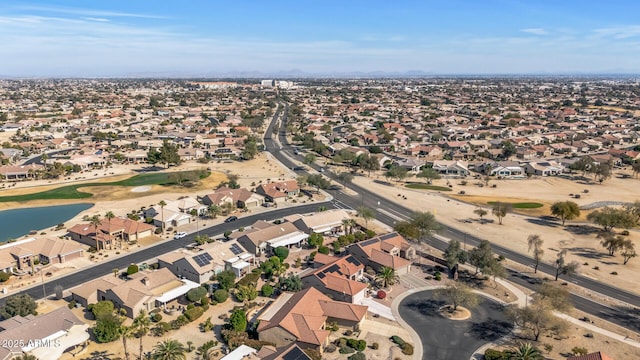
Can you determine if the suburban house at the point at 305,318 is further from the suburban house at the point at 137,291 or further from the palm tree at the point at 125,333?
the suburban house at the point at 137,291

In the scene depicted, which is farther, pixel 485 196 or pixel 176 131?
pixel 176 131

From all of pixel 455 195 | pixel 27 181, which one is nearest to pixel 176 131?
pixel 27 181

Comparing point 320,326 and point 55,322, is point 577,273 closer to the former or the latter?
point 320,326

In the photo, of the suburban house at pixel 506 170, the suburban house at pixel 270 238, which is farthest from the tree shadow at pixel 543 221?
the suburban house at pixel 270 238

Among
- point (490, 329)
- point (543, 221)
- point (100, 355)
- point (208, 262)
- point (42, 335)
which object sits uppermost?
point (208, 262)

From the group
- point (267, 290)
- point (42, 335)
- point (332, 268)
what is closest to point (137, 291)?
point (42, 335)

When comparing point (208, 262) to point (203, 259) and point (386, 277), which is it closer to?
point (203, 259)
